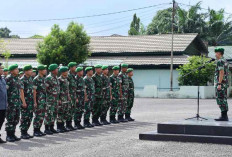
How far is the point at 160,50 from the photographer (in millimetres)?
38969

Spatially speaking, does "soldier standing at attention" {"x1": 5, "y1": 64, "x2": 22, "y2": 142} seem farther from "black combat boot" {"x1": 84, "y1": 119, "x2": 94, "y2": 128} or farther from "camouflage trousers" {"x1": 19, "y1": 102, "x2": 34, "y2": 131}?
"black combat boot" {"x1": 84, "y1": 119, "x2": 94, "y2": 128}

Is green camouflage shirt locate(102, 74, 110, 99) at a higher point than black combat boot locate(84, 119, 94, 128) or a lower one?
higher

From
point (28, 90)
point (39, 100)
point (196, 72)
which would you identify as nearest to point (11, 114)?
point (28, 90)

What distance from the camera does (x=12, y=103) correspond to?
9789mm

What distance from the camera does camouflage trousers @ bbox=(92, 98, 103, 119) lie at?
13008 mm

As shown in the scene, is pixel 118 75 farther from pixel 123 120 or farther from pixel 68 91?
pixel 68 91

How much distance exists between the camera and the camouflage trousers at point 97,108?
42.7 ft

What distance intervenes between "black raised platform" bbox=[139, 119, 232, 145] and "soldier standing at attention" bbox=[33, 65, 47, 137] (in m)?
2.61

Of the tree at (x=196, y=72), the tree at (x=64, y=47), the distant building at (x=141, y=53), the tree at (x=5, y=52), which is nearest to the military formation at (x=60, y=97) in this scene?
the tree at (x=196, y=72)

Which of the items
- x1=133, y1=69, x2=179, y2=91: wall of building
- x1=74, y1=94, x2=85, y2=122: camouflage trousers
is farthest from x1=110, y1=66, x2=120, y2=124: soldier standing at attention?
x1=133, y1=69, x2=179, y2=91: wall of building

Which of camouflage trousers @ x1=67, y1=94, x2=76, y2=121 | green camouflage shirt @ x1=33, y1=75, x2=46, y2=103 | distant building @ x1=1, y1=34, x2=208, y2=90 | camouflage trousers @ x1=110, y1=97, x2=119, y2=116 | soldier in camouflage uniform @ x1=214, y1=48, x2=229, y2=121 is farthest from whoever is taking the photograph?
distant building @ x1=1, y1=34, x2=208, y2=90

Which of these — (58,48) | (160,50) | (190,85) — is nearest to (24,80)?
(190,85)

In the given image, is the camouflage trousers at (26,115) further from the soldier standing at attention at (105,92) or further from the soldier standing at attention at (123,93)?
the soldier standing at attention at (123,93)

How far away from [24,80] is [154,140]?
11.3 ft
